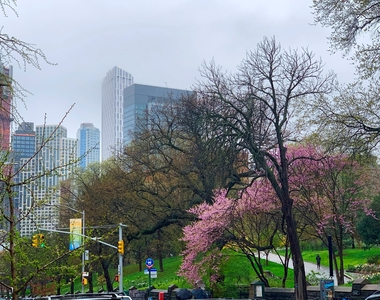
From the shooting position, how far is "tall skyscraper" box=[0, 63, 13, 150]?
250 inches

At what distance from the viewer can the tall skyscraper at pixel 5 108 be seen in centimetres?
634

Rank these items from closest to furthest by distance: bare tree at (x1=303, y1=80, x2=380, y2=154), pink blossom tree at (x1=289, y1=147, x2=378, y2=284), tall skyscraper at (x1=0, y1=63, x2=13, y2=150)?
tall skyscraper at (x1=0, y1=63, x2=13, y2=150)
bare tree at (x1=303, y1=80, x2=380, y2=154)
pink blossom tree at (x1=289, y1=147, x2=378, y2=284)

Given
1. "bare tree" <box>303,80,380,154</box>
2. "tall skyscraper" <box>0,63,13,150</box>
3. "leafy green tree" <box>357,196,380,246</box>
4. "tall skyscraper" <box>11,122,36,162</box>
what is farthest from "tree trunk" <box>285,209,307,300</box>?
"tall skyscraper" <box>0,63,13,150</box>

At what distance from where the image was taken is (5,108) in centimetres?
668

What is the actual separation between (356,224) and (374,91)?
16.9 m

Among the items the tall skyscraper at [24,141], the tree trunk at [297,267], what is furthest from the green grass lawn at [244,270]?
the tall skyscraper at [24,141]

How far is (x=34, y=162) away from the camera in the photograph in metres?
8.20

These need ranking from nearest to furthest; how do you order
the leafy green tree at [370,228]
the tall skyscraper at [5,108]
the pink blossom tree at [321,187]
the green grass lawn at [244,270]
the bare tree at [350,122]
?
the tall skyscraper at [5,108]
the bare tree at [350,122]
the green grass lawn at [244,270]
the pink blossom tree at [321,187]
the leafy green tree at [370,228]

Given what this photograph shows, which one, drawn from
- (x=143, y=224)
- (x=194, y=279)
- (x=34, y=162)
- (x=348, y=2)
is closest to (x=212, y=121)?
(x=348, y=2)

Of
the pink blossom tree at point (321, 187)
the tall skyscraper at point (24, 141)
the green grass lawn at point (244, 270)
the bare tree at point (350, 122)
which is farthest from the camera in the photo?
the pink blossom tree at point (321, 187)

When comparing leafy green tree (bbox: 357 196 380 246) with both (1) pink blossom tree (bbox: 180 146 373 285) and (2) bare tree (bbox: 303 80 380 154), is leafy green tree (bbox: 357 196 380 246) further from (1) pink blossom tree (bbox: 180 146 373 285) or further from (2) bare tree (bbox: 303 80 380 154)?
(2) bare tree (bbox: 303 80 380 154)

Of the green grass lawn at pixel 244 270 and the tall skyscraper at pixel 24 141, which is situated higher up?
the tall skyscraper at pixel 24 141

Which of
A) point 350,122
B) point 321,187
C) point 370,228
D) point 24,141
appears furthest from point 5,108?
point 370,228

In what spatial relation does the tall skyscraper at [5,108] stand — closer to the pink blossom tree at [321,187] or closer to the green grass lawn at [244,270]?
the pink blossom tree at [321,187]
